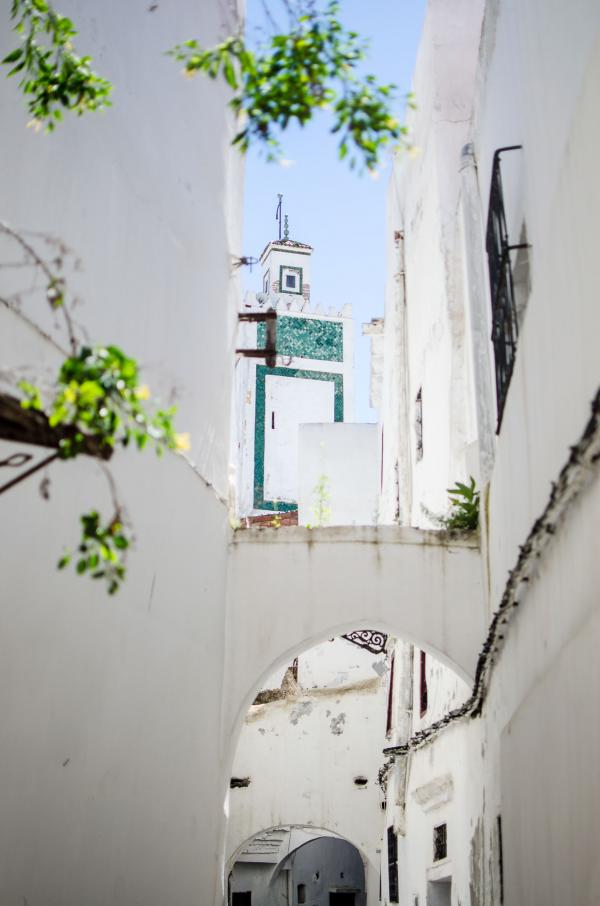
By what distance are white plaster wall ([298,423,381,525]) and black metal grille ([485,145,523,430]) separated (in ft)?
46.4

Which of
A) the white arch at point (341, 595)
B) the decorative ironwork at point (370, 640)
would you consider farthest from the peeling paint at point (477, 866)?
the decorative ironwork at point (370, 640)

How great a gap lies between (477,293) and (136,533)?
151 inches

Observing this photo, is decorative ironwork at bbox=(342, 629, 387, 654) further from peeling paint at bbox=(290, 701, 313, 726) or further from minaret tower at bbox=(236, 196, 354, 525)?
minaret tower at bbox=(236, 196, 354, 525)

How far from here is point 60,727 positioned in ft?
17.1

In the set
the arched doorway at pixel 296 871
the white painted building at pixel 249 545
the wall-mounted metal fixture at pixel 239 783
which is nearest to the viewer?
the white painted building at pixel 249 545

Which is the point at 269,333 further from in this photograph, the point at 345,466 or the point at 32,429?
the point at 345,466

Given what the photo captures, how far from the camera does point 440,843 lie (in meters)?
9.54

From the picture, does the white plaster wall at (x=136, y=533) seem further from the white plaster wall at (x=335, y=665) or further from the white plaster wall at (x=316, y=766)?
the white plaster wall at (x=335, y=665)

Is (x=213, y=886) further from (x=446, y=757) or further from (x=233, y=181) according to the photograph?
(x=233, y=181)

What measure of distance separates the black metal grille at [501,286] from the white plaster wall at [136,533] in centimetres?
210

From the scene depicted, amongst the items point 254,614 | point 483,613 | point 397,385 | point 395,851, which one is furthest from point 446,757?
point 397,385

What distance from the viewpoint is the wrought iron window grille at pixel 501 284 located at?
18.9ft

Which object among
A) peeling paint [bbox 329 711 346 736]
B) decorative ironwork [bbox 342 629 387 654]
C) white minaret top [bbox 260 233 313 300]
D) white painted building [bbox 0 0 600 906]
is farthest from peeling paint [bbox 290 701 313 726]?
white minaret top [bbox 260 233 313 300]

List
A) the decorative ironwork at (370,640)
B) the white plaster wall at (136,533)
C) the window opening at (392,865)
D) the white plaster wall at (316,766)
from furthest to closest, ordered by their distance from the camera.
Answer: the decorative ironwork at (370,640) < the white plaster wall at (316,766) < the window opening at (392,865) < the white plaster wall at (136,533)
